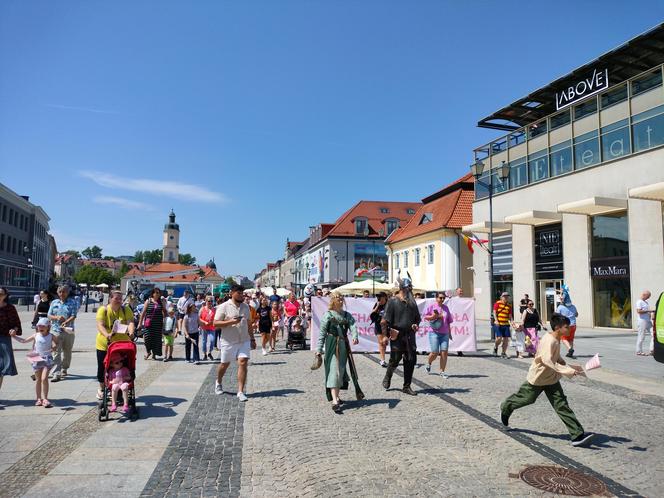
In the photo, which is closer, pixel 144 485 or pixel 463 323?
pixel 144 485

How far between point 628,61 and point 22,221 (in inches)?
2567

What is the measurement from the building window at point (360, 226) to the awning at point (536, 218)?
1403 inches

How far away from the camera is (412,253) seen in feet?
148

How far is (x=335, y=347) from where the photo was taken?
24.0ft

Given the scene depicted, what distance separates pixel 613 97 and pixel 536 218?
22.4ft

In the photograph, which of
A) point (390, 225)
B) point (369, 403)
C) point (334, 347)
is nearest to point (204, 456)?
point (334, 347)

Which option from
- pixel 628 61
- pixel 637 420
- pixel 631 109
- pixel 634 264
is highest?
pixel 628 61

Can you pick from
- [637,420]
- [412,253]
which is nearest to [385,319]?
[637,420]

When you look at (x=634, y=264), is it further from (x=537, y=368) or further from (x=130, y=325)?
(x=130, y=325)

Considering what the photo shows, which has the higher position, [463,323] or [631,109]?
[631,109]

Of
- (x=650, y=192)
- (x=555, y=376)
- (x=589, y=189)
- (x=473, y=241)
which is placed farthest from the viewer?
(x=473, y=241)

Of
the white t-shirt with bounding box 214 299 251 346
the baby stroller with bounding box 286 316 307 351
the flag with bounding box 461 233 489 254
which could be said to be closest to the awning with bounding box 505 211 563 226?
the flag with bounding box 461 233 489 254

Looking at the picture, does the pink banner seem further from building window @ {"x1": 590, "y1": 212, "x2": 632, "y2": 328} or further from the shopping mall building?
building window @ {"x1": 590, "y1": 212, "x2": 632, "y2": 328}

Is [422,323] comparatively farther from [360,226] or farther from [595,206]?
[360,226]
